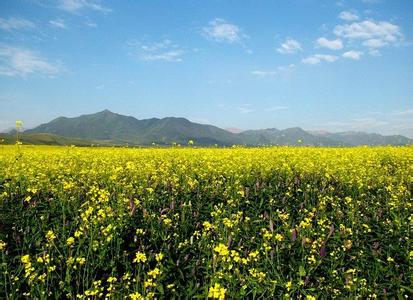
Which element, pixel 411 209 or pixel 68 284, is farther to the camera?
pixel 411 209

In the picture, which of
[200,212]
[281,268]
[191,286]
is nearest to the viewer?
[191,286]

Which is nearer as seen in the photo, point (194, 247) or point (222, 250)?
point (222, 250)

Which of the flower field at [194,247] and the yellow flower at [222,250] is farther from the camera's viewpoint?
the flower field at [194,247]

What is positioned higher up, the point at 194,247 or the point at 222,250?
the point at 222,250

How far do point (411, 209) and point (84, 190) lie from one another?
8.26 meters

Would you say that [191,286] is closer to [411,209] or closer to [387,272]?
[387,272]

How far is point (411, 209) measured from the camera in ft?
29.1

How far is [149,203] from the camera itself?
28.2 feet

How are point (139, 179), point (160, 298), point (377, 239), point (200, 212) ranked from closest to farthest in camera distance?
point (160, 298) < point (377, 239) < point (200, 212) < point (139, 179)

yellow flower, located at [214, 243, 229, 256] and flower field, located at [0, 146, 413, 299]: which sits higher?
yellow flower, located at [214, 243, 229, 256]

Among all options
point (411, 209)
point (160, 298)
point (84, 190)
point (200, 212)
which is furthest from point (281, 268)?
point (84, 190)

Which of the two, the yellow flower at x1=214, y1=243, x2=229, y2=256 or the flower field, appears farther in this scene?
the flower field

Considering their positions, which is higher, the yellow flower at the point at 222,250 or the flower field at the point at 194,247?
the yellow flower at the point at 222,250

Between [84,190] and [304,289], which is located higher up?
[84,190]
